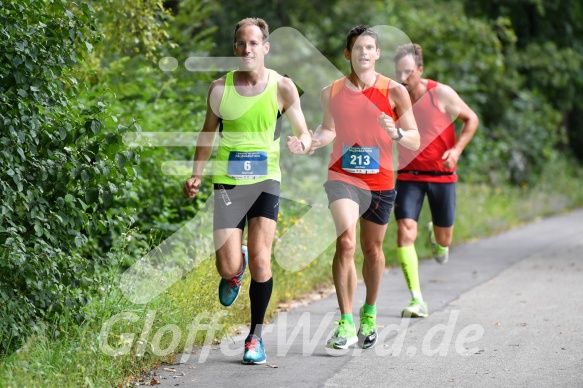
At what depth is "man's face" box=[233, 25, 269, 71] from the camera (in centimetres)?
649

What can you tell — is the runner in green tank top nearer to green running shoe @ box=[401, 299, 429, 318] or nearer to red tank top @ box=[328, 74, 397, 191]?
red tank top @ box=[328, 74, 397, 191]

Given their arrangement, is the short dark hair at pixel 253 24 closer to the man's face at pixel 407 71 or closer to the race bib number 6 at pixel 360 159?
the race bib number 6 at pixel 360 159

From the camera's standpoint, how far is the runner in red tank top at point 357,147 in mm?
7047

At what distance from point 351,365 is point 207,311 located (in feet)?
4.50

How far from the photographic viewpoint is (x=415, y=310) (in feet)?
28.1

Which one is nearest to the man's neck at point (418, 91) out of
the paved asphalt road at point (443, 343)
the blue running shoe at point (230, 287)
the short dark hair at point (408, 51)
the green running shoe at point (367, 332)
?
the short dark hair at point (408, 51)

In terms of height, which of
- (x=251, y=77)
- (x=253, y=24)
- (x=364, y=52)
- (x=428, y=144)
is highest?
(x=253, y=24)

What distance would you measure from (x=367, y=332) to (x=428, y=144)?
241 cm

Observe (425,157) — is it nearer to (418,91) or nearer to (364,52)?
(418,91)

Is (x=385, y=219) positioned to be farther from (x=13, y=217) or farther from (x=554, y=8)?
(x=554, y=8)

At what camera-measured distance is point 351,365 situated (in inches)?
259

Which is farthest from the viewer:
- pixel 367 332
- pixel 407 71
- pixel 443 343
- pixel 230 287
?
pixel 407 71

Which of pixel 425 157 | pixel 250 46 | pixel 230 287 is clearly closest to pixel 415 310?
pixel 425 157

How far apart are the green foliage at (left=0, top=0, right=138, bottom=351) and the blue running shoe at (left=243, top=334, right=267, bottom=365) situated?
108cm
